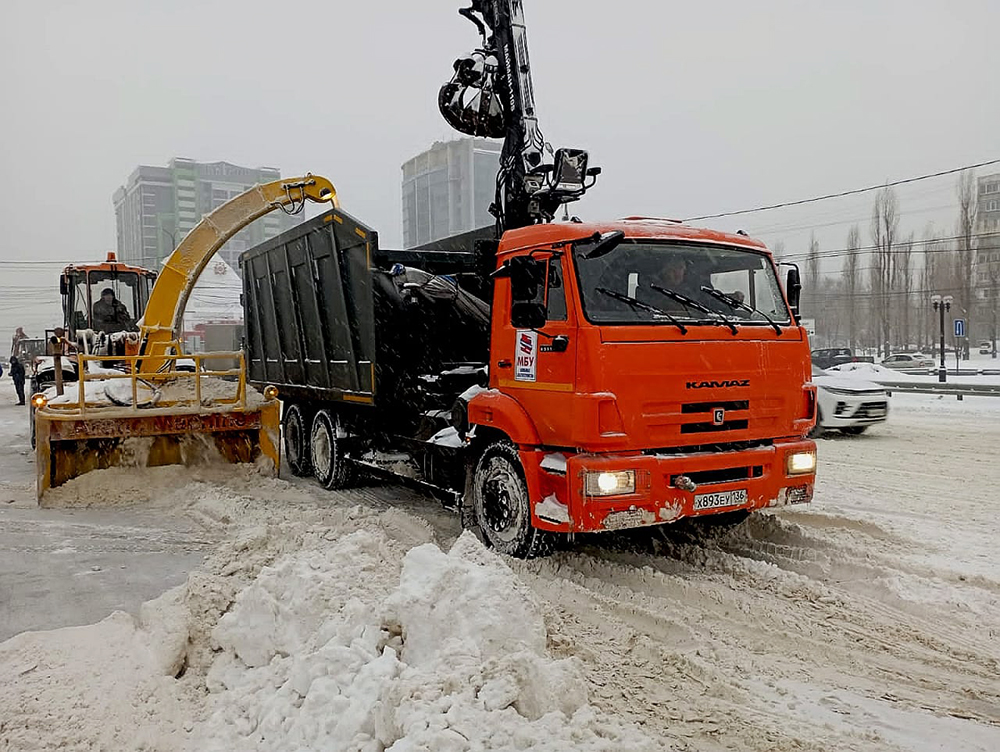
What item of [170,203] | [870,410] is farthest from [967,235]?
[170,203]

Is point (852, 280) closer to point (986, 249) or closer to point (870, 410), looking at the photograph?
point (986, 249)

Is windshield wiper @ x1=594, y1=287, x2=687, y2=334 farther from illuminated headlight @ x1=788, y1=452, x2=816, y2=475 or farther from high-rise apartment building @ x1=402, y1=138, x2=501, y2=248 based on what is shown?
high-rise apartment building @ x1=402, y1=138, x2=501, y2=248

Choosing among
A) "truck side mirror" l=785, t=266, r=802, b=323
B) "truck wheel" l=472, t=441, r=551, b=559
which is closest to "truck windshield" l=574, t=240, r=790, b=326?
"truck side mirror" l=785, t=266, r=802, b=323

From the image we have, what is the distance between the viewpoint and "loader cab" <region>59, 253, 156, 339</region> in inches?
557

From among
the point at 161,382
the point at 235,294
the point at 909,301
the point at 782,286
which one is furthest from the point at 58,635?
the point at 909,301

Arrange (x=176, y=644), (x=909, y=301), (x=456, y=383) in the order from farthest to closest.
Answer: (x=909, y=301), (x=456, y=383), (x=176, y=644)

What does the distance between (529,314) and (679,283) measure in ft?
3.65

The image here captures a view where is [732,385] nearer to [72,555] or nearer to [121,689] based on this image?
[121,689]

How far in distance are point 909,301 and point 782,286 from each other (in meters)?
58.1

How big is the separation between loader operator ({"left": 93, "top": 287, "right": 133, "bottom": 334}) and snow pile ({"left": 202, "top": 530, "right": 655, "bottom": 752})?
11366 mm

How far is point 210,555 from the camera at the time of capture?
20.7 ft

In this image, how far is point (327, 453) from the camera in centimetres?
948

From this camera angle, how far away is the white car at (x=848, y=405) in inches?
527

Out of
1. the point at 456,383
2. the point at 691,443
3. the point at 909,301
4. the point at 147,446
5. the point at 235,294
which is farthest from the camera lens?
the point at 909,301
